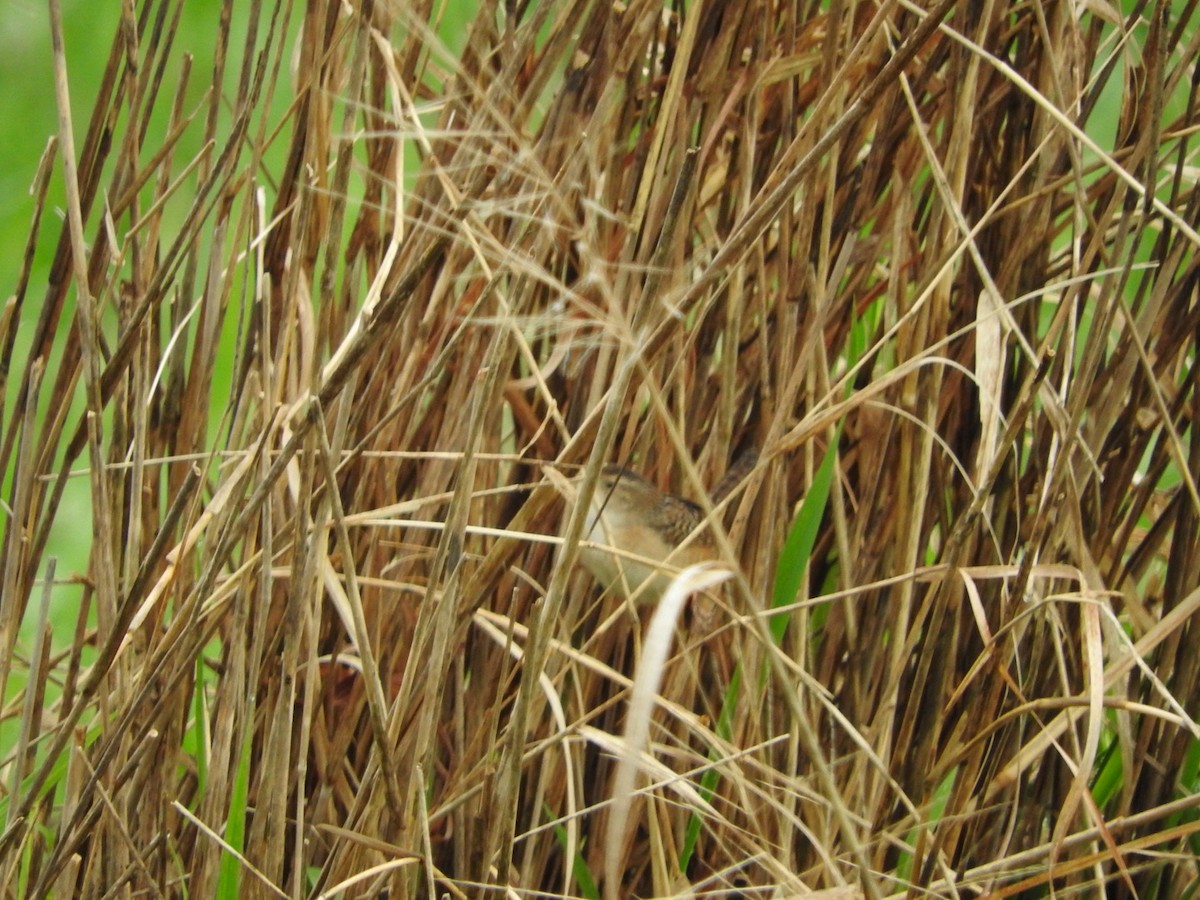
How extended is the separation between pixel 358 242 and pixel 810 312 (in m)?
0.41

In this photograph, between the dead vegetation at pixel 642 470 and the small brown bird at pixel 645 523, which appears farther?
the small brown bird at pixel 645 523

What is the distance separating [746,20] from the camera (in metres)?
1.16

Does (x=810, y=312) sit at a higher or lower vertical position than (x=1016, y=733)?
higher

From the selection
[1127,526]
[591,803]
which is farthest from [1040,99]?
[591,803]

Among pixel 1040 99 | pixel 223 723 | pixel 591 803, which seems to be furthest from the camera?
pixel 591 803

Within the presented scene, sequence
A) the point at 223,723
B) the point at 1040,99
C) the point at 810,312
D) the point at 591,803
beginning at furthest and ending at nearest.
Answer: the point at 591,803, the point at 810,312, the point at 223,723, the point at 1040,99

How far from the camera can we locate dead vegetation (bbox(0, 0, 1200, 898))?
971 millimetres

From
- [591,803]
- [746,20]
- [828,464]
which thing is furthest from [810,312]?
[591,803]

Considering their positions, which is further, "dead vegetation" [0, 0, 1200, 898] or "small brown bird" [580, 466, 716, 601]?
"small brown bird" [580, 466, 716, 601]

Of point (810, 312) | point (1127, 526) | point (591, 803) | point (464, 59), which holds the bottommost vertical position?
point (591, 803)

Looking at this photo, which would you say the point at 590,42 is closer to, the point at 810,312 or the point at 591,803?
the point at 810,312

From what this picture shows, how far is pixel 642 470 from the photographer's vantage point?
1270mm

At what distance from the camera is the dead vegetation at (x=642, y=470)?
0.97m

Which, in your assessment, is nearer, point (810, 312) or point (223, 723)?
point (223, 723)
